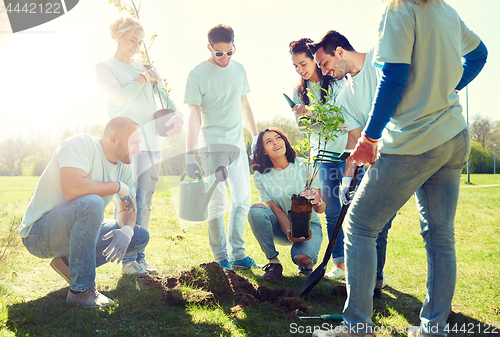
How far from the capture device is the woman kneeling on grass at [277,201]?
117 inches

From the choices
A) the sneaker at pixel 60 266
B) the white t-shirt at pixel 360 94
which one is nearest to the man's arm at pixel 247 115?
the white t-shirt at pixel 360 94

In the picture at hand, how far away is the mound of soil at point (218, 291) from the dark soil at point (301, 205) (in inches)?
23.4

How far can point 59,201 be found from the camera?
2369 mm

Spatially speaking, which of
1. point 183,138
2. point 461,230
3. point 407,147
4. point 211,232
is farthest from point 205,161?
point 461,230

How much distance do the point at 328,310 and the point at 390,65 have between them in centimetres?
157

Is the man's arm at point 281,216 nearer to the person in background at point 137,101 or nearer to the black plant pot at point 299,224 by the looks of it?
the black plant pot at point 299,224

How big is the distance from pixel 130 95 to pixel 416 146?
2.31m

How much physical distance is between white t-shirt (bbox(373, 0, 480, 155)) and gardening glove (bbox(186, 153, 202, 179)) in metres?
1.83

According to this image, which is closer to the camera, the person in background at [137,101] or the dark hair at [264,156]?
the person in background at [137,101]

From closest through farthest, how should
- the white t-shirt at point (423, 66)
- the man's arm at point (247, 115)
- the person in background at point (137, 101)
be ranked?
the white t-shirt at point (423, 66), the person in background at point (137, 101), the man's arm at point (247, 115)

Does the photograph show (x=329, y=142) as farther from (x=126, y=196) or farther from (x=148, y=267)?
(x=148, y=267)

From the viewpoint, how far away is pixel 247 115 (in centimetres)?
369

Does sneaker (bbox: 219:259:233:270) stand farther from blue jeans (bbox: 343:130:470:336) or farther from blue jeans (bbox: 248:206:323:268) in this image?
blue jeans (bbox: 343:130:470:336)

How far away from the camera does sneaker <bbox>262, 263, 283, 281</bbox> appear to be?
2893 mm
